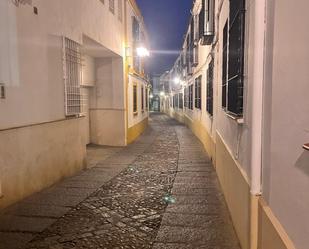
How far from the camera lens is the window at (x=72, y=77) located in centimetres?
687

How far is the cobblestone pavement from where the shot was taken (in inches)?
152

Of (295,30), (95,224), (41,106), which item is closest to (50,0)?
(41,106)

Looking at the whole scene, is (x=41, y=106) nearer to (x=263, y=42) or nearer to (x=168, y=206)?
(x=168, y=206)

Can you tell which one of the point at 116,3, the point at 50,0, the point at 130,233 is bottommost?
the point at 130,233

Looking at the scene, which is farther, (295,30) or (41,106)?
(41,106)

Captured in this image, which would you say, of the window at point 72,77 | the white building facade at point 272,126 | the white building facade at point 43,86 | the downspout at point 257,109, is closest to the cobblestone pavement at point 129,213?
the white building facade at point 43,86

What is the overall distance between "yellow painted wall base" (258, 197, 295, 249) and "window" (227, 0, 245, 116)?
153 cm

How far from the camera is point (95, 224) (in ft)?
14.3

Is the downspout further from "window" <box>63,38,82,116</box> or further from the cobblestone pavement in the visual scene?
"window" <box>63,38,82,116</box>

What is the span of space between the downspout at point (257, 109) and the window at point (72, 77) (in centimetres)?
480

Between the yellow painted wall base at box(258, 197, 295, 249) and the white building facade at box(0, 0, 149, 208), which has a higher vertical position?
the white building facade at box(0, 0, 149, 208)

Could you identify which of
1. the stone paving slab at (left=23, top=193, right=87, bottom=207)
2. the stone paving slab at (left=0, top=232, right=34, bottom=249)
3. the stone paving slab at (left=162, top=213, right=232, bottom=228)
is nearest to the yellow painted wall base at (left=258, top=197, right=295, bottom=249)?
the stone paving slab at (left=162, top=213, right=232, bottom=228)

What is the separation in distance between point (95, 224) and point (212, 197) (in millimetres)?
2255

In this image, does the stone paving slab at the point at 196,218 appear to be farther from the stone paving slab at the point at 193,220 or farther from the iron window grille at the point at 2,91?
the iron window grille at the point at 2,91
